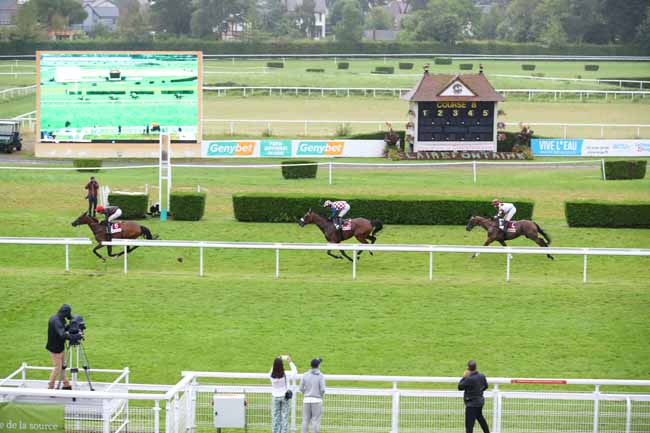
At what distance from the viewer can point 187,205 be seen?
75.2ft

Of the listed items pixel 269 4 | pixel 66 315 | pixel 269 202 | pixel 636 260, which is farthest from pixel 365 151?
pixel 269 4

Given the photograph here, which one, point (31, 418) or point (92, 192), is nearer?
point (31, 418)

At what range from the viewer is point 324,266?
19094 mm

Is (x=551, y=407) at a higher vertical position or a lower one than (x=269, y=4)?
lower

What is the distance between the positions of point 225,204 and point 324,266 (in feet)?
21.6

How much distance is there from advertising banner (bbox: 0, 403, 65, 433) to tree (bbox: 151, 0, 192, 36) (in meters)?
77.6

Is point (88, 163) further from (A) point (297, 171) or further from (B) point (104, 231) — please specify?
(B) point (104, 231)

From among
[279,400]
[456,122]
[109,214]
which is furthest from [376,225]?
[456,122]

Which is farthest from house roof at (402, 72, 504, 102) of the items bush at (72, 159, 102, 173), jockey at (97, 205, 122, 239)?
jockey at (97, 205, 122, 239)

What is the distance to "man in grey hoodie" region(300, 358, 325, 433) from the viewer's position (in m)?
10.4

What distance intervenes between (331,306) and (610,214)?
28.9ft

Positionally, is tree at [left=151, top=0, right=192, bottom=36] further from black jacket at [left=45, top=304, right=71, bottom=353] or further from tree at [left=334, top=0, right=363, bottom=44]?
black jacket at [left=45, top=304, right=71, bottom=353]

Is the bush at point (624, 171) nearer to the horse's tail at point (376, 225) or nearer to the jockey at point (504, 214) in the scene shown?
the jockey at point (504, 214)

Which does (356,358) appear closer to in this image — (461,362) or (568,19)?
(461,362)
